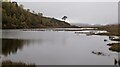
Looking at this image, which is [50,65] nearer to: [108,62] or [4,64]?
[4,64]

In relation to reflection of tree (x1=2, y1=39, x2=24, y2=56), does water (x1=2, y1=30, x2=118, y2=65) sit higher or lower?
lower

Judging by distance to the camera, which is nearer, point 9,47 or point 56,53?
point 56,53

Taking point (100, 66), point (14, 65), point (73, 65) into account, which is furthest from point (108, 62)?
point (14, 65)

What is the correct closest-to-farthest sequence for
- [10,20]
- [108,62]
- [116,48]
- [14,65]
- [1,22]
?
[14,65]
[108,62]
[116,48]
[1,22]
[10,20]

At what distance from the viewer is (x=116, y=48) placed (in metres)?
53.7

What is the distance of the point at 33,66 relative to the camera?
1297 inches

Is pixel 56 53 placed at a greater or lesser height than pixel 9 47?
lesser

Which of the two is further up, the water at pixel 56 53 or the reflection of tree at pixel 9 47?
the reflection of tree at pixel 9 47

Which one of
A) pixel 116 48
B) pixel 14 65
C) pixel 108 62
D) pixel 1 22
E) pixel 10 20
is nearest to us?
pixel 14 65

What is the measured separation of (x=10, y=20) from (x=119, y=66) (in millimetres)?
169891

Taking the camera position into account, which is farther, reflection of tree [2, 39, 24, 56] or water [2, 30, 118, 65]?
reflection of tree [2, 39, 24, 56]

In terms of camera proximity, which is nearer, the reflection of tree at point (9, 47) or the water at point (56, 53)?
the water at point (56, 53)

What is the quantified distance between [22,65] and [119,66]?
13782 mm

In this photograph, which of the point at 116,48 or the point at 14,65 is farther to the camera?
the point at 116,48
